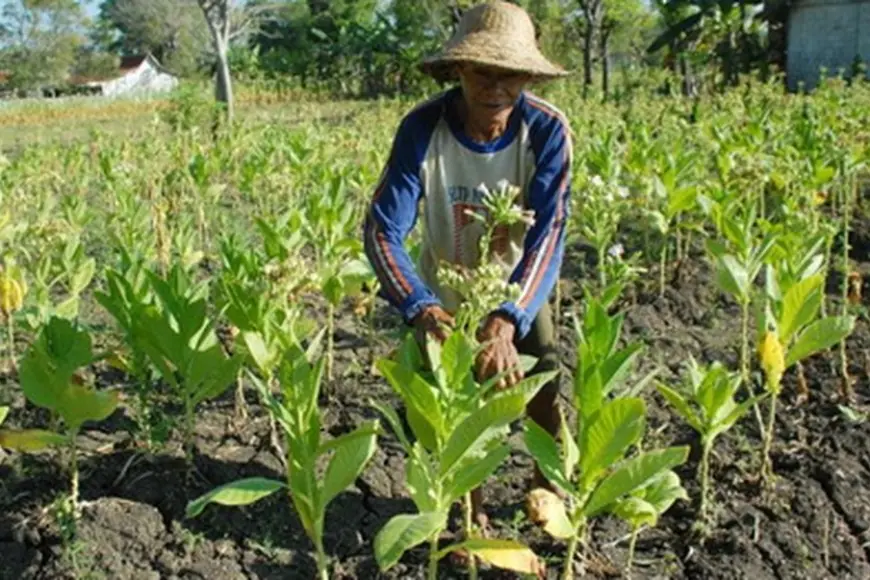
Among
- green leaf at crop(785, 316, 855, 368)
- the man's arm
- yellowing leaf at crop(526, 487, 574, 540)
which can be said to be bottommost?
yellowing leaf at crop(526, 487, 574, 540)

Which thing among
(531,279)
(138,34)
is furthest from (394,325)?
(138,34)

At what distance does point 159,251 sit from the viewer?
17.2ft

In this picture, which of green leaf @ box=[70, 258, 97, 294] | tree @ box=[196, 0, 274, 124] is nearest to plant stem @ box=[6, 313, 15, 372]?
green leaf @ box=[70, 258, 97, 294]

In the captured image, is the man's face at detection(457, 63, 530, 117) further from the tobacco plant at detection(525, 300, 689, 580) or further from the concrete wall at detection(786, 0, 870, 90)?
the concrete wall at detection(786, 0, 870, 90)

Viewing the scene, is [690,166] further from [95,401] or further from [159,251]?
[95,401]

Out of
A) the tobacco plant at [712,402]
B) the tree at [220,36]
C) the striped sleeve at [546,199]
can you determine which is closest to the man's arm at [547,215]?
the striped sleeve at [546,199]

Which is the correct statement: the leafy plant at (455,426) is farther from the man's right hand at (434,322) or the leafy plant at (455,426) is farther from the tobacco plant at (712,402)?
the tobacco plant at (712,402)

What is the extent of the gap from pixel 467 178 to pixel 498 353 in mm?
629

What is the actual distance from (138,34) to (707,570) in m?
71.1

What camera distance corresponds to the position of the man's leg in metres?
A: 2.93

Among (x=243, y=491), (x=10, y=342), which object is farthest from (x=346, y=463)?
(x=10, y=342)

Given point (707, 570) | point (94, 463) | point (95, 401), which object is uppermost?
point (95, 401)

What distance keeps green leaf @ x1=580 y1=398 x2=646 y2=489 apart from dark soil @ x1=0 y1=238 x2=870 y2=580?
1.60 ft

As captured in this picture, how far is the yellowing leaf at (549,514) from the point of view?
7.77ft
